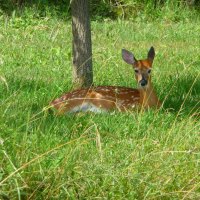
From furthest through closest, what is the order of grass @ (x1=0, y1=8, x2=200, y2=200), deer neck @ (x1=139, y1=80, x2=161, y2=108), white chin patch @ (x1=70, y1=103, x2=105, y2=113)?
1. deer neck @ (x1=139, y1=80, x2=161, y2=108)
2. white chin patch @ (x1=70, y1=103, x2=105, y2=113)
3. grass @ (x1=0, y1=8, x2=200, y2=200)

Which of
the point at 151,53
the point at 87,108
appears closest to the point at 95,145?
the point at 87,108

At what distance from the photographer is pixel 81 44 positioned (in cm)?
842

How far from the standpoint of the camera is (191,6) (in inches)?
684

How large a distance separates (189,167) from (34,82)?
3.76 metres

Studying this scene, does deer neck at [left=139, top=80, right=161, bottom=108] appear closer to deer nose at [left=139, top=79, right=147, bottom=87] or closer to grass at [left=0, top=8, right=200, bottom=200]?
deer nose at [left=139, top=79, right=147, bottom=87]

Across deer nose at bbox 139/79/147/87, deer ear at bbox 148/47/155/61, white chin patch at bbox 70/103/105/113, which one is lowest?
white chin patch at bbox 70/103/105/113

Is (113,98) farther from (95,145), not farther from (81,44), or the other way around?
(95,145)

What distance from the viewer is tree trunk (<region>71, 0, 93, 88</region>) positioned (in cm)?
826

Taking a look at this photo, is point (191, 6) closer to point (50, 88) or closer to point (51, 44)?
point (51, 44)

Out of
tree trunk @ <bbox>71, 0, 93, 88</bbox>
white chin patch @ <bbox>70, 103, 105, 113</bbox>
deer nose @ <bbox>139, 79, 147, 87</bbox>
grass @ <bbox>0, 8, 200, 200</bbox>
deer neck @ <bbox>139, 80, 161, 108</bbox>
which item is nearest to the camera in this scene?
grass @ <bbox>0, 8, 200, 200</bbox>

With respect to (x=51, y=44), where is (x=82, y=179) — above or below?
above

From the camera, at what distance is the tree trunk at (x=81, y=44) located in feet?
27.1

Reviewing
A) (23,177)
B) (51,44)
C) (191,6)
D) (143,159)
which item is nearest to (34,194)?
(23,177)

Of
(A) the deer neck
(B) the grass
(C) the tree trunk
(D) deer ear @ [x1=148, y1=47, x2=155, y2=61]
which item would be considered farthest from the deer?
(C) the tree trunk
